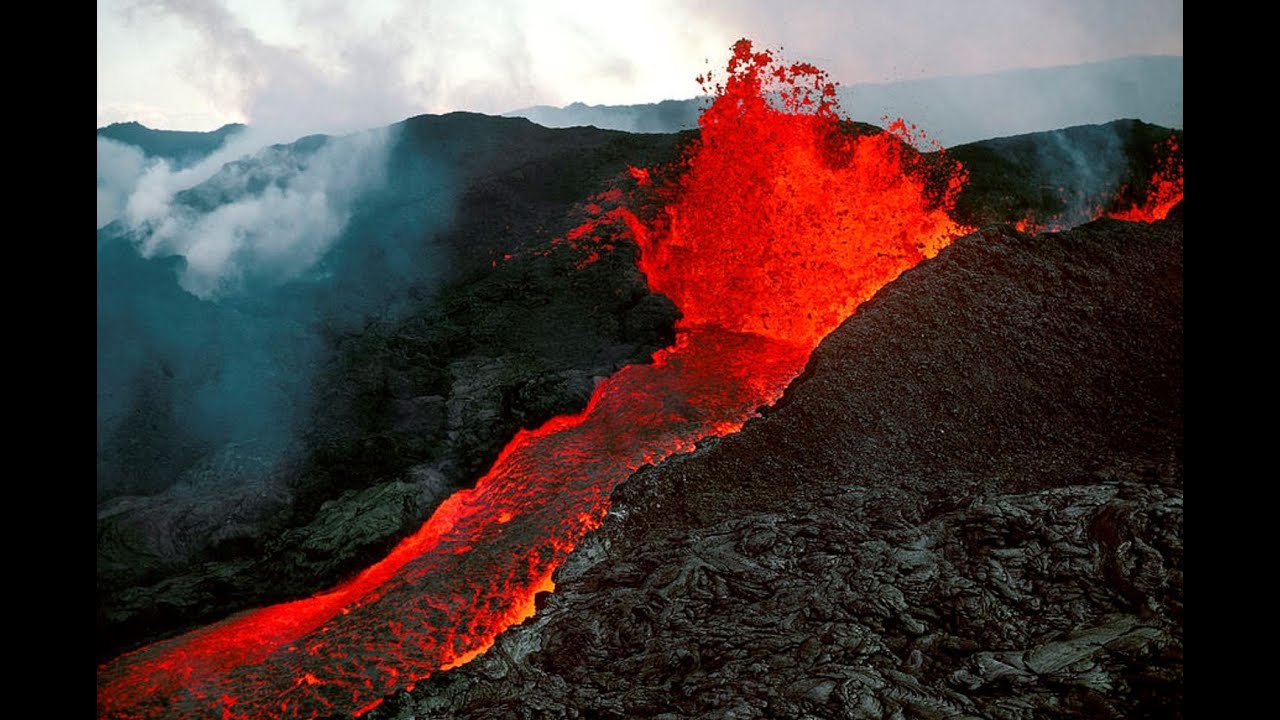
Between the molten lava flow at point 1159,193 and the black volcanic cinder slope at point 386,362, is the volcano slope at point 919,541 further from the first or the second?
the molten lava flow at point 1159,193

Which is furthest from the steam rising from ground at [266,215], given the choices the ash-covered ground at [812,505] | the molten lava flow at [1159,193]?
the molten lava flow at [1159,193]

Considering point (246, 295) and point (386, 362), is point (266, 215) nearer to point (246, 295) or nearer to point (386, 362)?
point (246, 295)

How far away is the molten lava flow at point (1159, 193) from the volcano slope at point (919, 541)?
6.76 metres

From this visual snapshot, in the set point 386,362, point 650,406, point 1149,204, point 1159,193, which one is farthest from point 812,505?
point 1159,193

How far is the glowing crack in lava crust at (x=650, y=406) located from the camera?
6355 mm

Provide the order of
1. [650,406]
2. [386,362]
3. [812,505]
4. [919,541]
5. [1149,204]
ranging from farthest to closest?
[1149,204] < [386,362] < [650,406] < [812,505] < [919,541]

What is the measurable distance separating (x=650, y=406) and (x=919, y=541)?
474 centimetres

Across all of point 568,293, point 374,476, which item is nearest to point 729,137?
point 568,293

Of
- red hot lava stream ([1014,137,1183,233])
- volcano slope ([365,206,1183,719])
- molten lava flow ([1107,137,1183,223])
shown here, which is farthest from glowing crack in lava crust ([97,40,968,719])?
molten lava flow ([1107,137,1183,223])

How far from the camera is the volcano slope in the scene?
160 inches

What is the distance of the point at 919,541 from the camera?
17.9 feet

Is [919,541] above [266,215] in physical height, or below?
below

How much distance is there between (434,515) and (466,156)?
12865 mm
